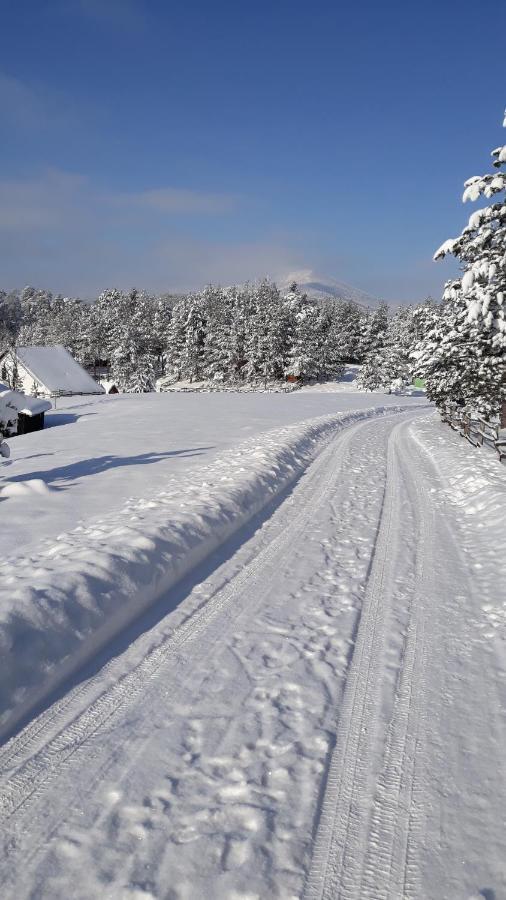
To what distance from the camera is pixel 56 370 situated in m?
60.5

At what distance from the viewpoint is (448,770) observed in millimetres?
3812

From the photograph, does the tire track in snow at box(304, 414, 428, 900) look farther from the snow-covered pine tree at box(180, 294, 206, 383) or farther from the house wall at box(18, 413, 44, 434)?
the snow-covered pine tree at box(180, 294, 206, 383)

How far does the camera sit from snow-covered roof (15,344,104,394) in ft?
191

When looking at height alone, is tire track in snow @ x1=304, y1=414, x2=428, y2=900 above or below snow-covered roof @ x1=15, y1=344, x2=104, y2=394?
below

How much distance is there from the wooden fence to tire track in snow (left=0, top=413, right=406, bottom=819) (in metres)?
11.9

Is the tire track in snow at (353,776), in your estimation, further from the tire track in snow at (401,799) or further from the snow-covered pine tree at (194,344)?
the snow-covered pine tree at (194,344)

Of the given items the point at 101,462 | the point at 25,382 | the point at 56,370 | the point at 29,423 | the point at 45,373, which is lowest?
the point at 29,423

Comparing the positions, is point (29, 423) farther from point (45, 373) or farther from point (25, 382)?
point (25, 382)

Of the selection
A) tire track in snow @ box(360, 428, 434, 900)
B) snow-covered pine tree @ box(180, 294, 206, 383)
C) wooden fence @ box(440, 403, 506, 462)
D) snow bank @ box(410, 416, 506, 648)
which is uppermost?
snow-covered pine tree @ box(180, 294, 206, 383)

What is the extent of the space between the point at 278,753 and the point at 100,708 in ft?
4.99

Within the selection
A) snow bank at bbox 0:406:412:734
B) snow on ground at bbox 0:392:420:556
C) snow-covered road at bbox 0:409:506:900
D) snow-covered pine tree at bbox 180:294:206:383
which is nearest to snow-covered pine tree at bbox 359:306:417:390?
snow-covered pine tree at bbox 180:294:206:383

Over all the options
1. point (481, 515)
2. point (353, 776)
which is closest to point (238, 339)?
point (481, 515)

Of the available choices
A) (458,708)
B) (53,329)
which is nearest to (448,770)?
(458,708)

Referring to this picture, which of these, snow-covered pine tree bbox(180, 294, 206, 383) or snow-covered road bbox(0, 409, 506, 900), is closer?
snow-covered road bbox(0, 409, 506, 900)
